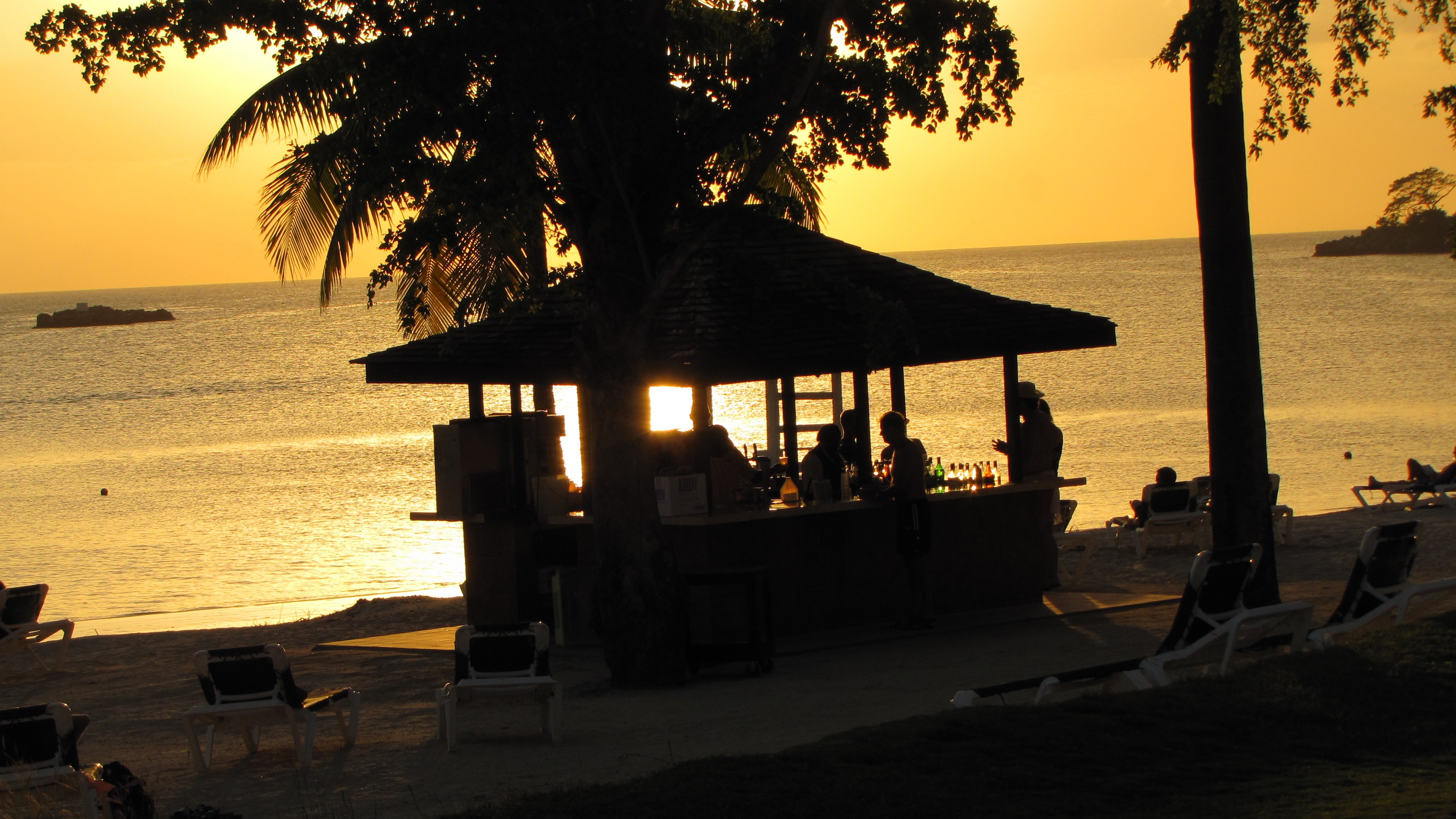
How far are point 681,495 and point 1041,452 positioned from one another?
3.72 m

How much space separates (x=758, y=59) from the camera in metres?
10.5

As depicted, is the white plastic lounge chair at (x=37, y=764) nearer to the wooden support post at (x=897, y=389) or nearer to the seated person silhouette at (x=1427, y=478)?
the wooden support post at (x=897, y=389)

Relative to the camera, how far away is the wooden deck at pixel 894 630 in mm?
11797

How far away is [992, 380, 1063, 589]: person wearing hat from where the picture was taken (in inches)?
528

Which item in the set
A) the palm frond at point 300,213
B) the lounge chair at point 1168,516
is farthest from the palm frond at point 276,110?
the lounge chair at point 1168,516

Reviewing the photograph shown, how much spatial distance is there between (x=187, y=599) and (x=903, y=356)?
16812mm

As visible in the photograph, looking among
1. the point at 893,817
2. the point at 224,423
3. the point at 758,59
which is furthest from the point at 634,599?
the point at 224,423

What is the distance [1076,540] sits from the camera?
1628 centimetres

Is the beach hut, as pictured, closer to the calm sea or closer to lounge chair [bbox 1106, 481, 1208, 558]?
the calm sea

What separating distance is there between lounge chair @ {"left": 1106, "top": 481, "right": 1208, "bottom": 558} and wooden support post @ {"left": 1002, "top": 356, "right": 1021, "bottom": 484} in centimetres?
436

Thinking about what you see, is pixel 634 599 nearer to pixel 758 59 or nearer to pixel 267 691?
pixel 267 691

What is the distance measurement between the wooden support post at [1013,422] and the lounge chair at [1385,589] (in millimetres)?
3880

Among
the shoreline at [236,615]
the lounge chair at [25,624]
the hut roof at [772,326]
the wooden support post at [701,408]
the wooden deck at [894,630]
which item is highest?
the hut roof at [772,326]

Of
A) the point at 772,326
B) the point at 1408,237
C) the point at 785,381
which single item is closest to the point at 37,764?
the point at 772,326
